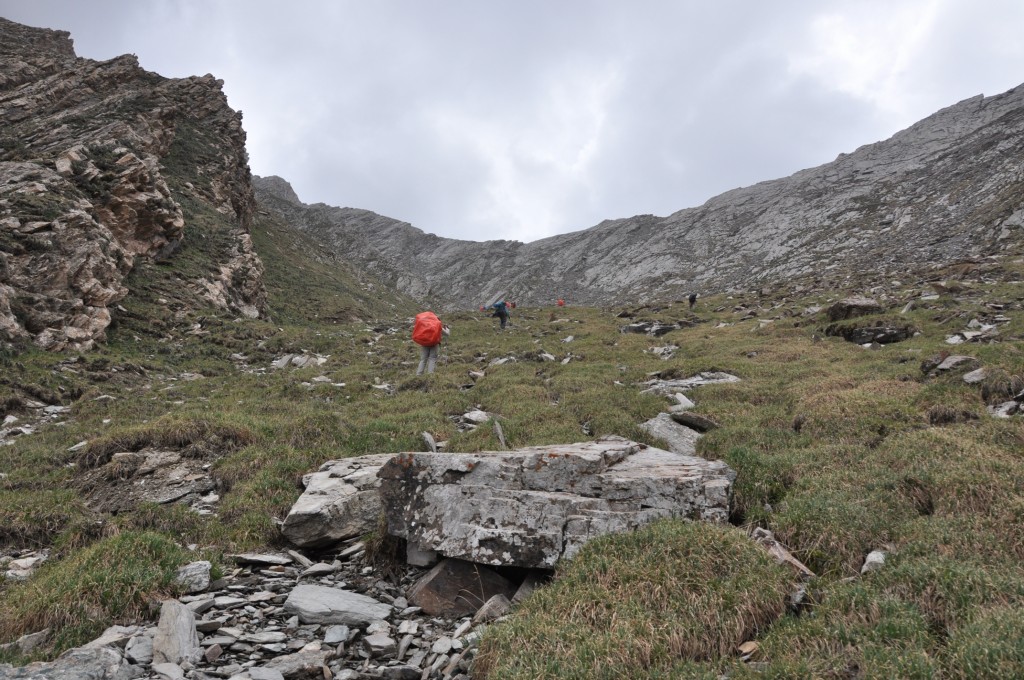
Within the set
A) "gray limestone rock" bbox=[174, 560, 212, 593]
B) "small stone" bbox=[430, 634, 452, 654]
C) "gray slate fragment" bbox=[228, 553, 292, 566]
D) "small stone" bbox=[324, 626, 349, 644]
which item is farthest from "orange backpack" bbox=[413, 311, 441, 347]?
"small stone" bbox=[430, 634, 452, 654]

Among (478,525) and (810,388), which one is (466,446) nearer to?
(478,525)

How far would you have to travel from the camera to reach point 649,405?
528 inches

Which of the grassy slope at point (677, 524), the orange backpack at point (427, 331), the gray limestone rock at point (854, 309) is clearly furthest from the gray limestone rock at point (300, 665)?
the gray limestone rock at point (854, 309)

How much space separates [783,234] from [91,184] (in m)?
80.1

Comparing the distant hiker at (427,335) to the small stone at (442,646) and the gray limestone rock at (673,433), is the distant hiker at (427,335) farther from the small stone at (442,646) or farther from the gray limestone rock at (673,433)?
the small stone at (442,646)

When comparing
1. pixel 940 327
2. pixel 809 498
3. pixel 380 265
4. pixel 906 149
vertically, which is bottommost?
pixel 809 498

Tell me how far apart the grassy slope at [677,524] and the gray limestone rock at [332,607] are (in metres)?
1.65

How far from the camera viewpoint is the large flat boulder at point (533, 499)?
643 centimetres

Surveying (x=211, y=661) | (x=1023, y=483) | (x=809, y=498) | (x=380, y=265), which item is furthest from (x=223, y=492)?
(x=380, y=265)

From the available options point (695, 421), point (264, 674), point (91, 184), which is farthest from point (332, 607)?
point (91, 184)

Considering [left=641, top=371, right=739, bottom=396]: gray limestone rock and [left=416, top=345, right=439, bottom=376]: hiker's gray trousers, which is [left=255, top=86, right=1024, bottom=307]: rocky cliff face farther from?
Result: [left=416, top=345, right=439, bottom=376]: hiker's gray trousers

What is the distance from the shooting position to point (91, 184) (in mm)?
27828

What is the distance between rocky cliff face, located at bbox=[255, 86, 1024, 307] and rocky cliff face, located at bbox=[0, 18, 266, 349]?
156 ft

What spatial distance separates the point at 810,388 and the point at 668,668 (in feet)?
36.5
